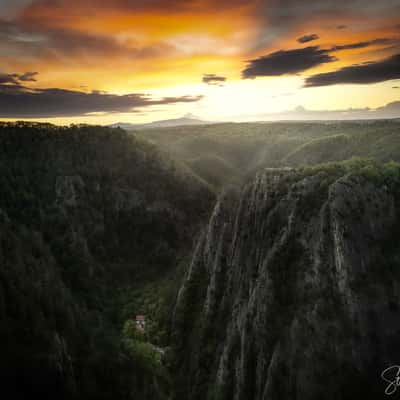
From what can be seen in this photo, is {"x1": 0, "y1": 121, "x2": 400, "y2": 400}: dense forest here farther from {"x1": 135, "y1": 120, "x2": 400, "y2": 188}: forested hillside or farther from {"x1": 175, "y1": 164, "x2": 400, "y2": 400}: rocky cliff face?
{"x1": 135, "y1": 120, "x2": 400, "y2": 188}: forested hillside

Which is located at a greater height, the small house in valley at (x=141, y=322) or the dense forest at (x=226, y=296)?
the dense forest at (x=226, y=296)

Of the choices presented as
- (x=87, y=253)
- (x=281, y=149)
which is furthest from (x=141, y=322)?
(x=281, y=149)

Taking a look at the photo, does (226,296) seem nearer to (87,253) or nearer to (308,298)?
(308,298)

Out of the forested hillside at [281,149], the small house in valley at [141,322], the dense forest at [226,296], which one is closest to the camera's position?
the dense forest at [226,296]

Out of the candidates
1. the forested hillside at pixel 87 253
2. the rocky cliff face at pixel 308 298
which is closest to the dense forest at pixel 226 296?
the rocky cliff face at pixel 308 298

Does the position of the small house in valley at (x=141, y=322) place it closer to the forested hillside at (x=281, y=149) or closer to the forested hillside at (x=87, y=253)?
the forested hillside at (x=87, y=253)

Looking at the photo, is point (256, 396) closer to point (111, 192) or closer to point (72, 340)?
point (72, 340)

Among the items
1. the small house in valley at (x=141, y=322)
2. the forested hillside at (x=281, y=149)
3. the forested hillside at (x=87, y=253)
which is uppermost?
the forested hillside at (x=281, y=149)

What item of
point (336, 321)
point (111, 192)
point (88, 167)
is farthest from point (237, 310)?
point (88, 167)
